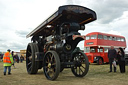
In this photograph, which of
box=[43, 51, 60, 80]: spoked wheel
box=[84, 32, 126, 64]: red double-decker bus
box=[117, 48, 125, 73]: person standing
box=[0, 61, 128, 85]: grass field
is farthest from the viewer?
box=[84, 32, 126, 64]: red double-decker bus

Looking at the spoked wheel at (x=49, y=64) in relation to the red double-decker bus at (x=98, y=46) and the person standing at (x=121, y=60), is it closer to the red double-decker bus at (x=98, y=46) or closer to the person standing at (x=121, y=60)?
the person standing at (x=121, y=60)

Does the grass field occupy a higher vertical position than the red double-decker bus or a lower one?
lower

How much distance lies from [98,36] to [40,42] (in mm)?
9572

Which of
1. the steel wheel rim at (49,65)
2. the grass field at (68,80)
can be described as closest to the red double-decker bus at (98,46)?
the grass field at (68,80)

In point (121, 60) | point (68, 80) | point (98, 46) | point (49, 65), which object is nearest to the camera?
point (68, 80)

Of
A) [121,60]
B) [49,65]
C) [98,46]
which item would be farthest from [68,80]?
[98,46]

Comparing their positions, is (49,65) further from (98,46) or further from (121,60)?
(98,46)

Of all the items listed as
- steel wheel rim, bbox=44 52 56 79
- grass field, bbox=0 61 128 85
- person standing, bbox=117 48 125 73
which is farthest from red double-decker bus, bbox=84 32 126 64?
steel wheel rim, bbox=44 52 56 79

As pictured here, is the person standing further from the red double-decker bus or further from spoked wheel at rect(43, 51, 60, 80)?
the red double-decker bus

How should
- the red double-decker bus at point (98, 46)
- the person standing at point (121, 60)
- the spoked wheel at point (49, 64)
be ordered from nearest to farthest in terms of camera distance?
the spoked wheel at point (49, 64), the person standing at point (121, 60), the red double-decker bus at point (98, 46)

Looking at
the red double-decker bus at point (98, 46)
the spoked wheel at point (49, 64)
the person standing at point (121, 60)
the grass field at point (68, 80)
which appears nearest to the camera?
the grass field at point (68, 80)

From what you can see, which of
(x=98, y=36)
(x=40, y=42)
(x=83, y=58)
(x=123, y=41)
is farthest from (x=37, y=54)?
(x=123, y=41)

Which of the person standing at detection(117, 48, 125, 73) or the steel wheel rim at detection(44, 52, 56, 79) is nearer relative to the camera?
the steel wheel rim at detection(44, 52, 56, 79)

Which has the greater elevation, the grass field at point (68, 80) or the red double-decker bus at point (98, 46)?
the red double-decker bus at point (98, 46)
